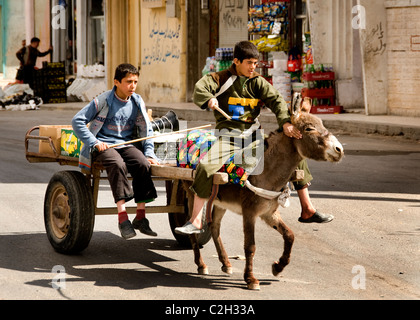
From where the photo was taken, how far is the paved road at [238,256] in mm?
6449

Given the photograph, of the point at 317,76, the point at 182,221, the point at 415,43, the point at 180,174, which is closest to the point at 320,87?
the point at 317,76

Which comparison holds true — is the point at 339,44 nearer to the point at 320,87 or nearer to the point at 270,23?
the point at 320,87

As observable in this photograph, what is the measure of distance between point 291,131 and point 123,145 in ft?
5.18

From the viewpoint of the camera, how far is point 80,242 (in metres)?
7.46

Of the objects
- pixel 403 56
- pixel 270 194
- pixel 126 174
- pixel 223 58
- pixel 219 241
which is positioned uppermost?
pixel 223 58

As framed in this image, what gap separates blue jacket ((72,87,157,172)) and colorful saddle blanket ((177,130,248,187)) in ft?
1.74

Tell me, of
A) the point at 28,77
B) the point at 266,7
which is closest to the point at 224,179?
the point at 266,7

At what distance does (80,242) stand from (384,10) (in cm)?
1345

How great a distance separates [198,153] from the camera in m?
6.83

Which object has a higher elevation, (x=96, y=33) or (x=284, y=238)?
(x=96, y=33)
